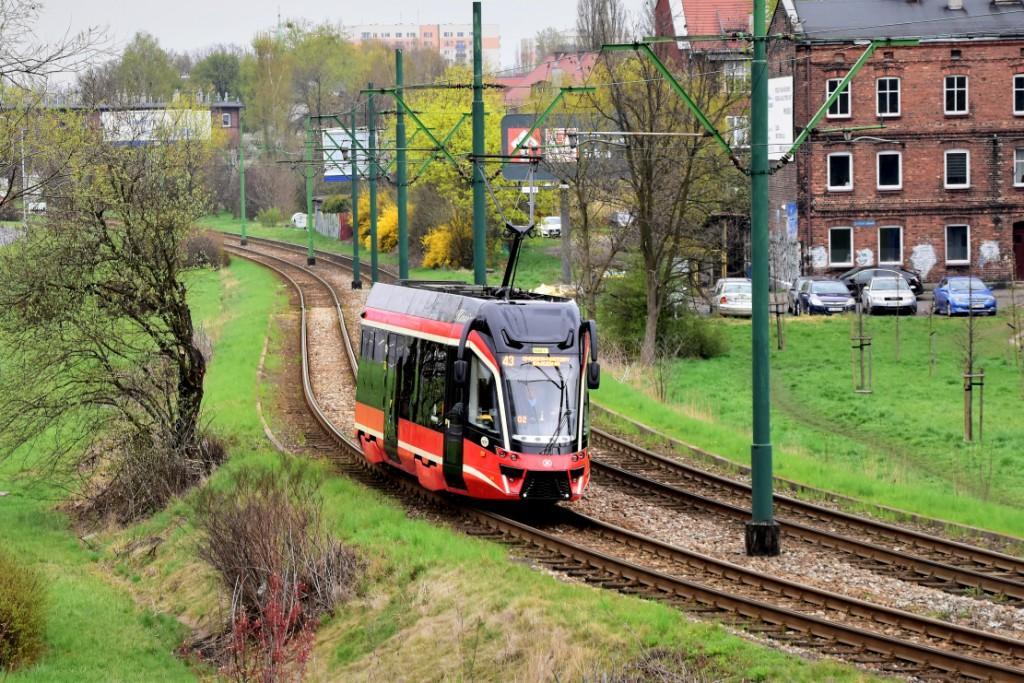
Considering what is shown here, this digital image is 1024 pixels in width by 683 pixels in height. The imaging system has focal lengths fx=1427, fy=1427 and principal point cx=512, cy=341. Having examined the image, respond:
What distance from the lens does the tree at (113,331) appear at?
79.6 feet

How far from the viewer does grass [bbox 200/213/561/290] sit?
56438mm

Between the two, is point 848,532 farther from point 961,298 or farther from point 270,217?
point 270,217

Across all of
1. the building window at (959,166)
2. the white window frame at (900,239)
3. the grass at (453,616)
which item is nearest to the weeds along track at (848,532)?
the grass at (453,616)

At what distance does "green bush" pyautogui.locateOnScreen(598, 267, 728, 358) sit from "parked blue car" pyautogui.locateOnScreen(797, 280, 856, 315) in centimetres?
886

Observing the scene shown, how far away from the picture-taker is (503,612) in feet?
48.6

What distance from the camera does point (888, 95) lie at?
2233 inches

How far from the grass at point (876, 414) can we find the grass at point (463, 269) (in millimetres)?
10016

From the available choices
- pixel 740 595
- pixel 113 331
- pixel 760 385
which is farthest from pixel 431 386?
pixel 113 331

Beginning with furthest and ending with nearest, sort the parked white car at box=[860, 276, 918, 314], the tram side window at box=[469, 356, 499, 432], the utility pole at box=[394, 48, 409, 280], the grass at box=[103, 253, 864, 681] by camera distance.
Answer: the parked white car at box=[860, 276, 918, 314] → the utility pole at box=[394, 48, 409, 280] → the tram side window at box=[469, 356, 499, 432] → the grass at box=[103, 253, 864, 681]

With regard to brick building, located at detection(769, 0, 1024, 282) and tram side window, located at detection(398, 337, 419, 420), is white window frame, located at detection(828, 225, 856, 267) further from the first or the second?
tram side window, located at detection(398, 337, 419, 420)

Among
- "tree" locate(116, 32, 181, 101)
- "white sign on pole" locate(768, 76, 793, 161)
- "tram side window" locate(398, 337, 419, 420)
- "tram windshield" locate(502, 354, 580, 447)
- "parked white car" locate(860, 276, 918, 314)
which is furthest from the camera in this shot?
"tree" locate(116, 32, 181, 101)

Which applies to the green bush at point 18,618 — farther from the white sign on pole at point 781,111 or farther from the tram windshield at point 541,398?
the white sign on pole at point 781,111

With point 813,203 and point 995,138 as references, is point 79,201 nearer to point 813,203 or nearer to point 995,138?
point 813,203

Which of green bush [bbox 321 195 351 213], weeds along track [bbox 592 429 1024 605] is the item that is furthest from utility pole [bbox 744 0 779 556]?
green bush [bbox 321 195 351 213]
